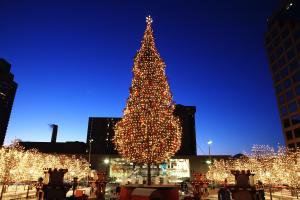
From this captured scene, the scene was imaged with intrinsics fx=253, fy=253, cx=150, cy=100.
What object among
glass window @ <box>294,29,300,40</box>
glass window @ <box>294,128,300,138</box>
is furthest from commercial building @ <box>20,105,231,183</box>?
glass window @ <box>294,29,300,40</box>

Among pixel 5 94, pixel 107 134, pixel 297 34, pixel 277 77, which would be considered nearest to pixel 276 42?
pixel 297 34

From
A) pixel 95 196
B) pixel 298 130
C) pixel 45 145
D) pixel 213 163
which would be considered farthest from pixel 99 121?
pixel 95 196

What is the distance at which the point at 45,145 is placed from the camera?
86.7m

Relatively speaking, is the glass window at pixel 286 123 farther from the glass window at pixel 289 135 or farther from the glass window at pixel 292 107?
the glass window at pixel 292 107

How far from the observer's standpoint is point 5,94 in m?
131

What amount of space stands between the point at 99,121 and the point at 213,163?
41.9m

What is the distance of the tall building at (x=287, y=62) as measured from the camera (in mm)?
75250

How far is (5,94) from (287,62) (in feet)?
425

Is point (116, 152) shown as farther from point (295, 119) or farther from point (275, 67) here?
point (275, 67)

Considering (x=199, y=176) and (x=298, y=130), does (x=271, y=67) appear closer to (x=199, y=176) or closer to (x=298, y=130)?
(x=298, y=130)

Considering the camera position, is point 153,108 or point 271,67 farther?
point 271,67

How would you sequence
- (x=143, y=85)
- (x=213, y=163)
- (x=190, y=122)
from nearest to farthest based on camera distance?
1. (x=143, y=85)
2. (x=213, y=163)
3. (x=190, y=122)

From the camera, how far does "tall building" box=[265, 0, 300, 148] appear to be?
2963 inches

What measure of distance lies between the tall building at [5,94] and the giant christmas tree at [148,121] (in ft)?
386
